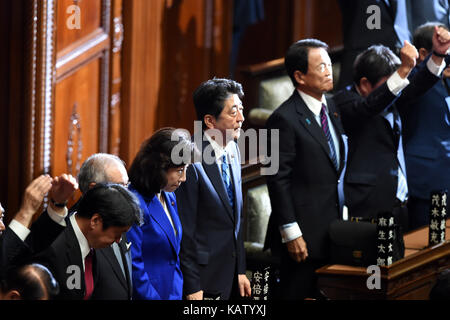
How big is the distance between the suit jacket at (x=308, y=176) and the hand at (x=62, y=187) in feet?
3.54

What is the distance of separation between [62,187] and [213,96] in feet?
2.66

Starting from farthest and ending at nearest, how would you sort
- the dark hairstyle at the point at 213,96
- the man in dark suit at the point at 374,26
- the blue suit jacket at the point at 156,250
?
the man in dark suit at the point at 374,26 → the dark hairstyle at the point at 213,96 → the blue suit jacket at the point at 156,250

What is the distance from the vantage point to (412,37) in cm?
Answer: 426

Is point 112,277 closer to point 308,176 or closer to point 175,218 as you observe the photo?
point 175,218

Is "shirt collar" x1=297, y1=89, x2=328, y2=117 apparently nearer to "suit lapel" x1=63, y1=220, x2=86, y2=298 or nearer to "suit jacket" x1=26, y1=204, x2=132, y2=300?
"suit jacket" x1=26, y1=204, x2=132, y2=300

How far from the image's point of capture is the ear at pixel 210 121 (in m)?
3.12

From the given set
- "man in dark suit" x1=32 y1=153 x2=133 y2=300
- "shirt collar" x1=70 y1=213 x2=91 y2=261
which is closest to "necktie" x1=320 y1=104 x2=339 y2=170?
"man in dark suit" x1=32 y1=153 x2=133 y2=300

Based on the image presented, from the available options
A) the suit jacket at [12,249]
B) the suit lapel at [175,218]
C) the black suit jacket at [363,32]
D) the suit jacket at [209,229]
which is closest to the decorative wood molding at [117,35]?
the black suit jacket at [363,32]

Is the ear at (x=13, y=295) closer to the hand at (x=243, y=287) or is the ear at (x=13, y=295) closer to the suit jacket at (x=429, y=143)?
the hand at (x=243, y=287)

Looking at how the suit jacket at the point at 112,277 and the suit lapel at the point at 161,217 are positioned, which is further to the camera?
the suit lapel at the point at 161,217

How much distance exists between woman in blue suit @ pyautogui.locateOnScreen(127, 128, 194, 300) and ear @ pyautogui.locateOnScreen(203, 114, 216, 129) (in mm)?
262

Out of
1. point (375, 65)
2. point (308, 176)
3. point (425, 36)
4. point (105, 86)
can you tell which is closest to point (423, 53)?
point (425, 36)

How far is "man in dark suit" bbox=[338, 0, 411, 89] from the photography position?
420 cm
